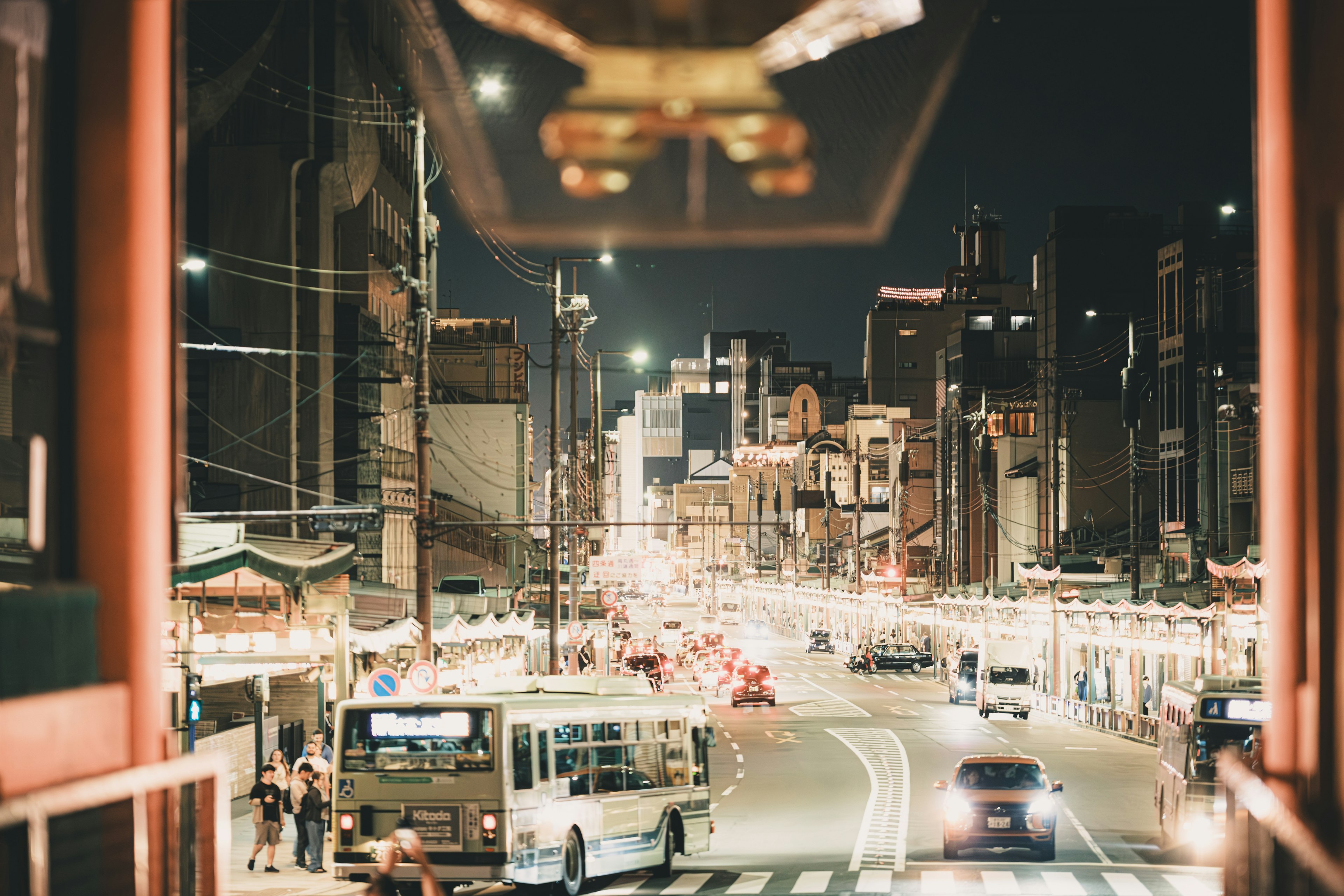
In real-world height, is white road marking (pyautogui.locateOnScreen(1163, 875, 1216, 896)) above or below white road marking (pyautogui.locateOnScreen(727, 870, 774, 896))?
above

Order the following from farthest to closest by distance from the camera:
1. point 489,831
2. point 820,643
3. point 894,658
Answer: point 820,643 < point 894,658 < point 489,831

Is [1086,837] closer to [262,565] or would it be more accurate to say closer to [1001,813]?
[1001,813]

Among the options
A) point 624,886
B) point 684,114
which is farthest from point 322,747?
point 684,114

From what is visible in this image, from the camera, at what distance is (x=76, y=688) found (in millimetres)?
4789

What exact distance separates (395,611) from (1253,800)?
121 feet

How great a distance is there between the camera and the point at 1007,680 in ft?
200

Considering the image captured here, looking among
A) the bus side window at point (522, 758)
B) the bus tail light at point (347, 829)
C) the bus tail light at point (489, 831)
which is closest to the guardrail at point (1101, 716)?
the bus side window at point (522, 758)

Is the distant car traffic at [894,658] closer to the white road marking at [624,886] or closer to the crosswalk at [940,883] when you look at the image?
the white road marking at [624,886]

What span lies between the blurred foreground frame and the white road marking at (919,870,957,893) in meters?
18.0

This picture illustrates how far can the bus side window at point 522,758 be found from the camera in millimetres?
21109

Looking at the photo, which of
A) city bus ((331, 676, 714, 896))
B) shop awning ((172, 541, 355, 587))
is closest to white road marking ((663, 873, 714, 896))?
city bus ((331, 676, 714, 896))

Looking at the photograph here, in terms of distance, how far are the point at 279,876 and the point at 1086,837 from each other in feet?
48.9

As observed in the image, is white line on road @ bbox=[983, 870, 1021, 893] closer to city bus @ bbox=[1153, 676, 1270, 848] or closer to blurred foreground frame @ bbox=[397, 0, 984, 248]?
city bus @ bbox=[1153, 676, 1270, 848]

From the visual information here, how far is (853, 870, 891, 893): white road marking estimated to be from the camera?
2097 centimetres
